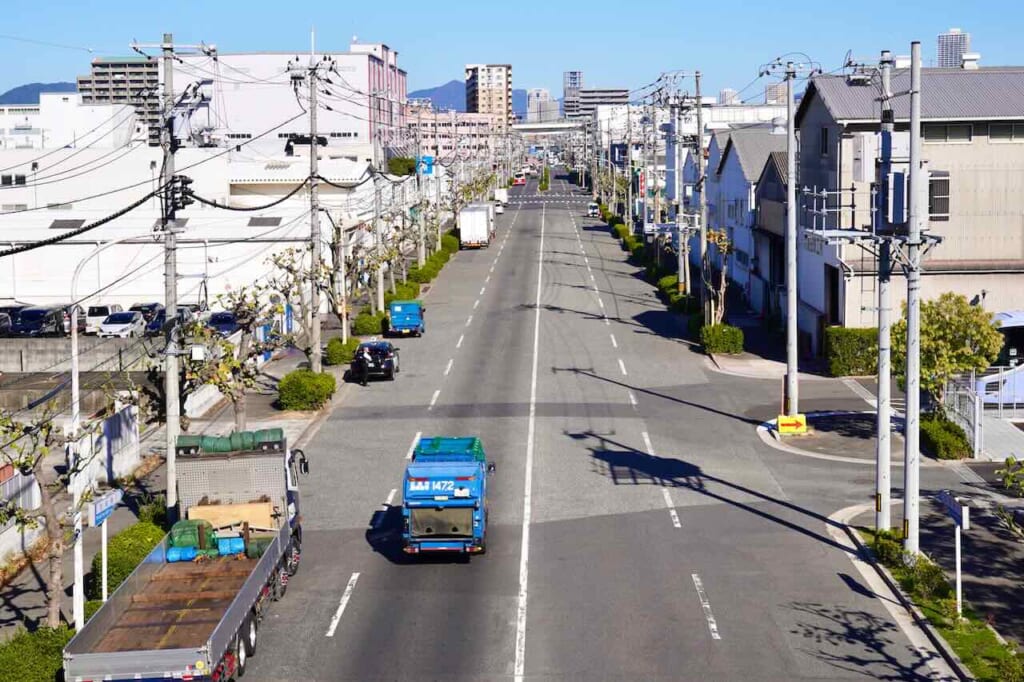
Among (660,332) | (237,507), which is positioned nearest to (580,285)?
(660,332)

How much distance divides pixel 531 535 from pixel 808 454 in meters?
11.7

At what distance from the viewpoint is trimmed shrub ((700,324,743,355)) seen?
55.1 meters

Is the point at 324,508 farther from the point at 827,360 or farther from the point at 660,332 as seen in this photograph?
the point at 660,332

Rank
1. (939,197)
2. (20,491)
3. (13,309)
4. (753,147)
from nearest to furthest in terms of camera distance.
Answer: (20,491) → (939,197) → (13,309) → (753,147)

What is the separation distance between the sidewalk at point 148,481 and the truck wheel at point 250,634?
434 cm

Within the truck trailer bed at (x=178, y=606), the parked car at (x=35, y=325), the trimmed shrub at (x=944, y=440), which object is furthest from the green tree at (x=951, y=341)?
the parked car at (x=35, y=325)

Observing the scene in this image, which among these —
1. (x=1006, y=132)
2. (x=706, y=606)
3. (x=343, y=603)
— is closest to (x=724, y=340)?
(x=1006, y=132)

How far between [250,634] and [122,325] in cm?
4269

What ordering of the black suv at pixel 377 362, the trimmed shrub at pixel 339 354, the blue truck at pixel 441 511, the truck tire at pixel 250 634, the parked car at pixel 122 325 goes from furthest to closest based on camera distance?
the parked car at pixel 122 325, the trimmed shrub at pixel 339 354, the black suv at pixel 377 362, the blue truck at pixel 441 511, the truck tire at pixel 250 634

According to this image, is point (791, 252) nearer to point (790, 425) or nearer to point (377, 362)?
point (790, 425)

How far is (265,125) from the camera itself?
198m

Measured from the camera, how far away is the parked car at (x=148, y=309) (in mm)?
62487

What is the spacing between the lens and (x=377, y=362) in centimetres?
5034

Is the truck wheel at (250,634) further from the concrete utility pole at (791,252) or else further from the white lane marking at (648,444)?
the concrete utility pole at (791,252)
